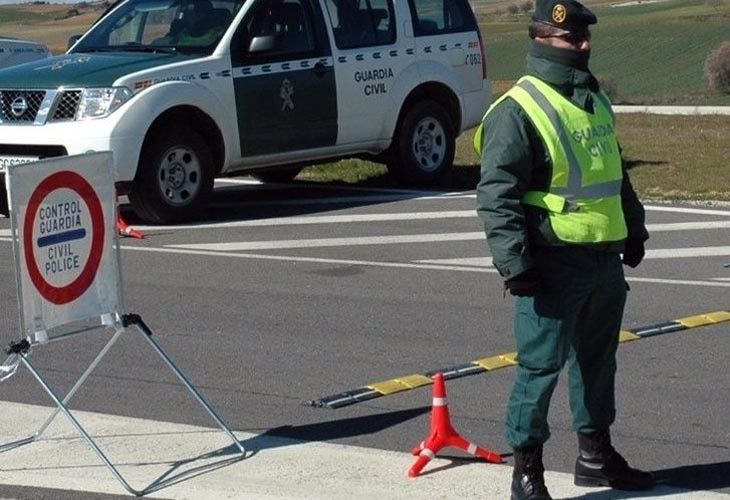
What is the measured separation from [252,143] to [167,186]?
969mm

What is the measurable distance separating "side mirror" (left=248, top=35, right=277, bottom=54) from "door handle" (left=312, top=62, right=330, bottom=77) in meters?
0.65

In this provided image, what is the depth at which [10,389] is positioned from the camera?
7.77 meters

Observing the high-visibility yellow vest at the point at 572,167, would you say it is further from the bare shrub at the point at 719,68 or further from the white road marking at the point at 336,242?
the bare shrub at the point at 719,68

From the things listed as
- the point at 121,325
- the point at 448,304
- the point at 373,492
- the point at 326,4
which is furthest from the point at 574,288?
the point at 326,4

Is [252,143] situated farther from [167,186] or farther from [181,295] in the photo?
[181,295]

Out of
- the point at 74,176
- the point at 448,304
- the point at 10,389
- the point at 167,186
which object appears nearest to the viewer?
the point at 74,176

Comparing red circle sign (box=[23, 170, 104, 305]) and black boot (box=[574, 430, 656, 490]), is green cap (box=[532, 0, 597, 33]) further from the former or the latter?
red circle sign (box=[23, 170, 104, 305])

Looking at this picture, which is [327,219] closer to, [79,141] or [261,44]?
[261,44]

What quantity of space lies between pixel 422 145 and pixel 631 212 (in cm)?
964

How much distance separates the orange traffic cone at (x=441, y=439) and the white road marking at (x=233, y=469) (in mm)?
56

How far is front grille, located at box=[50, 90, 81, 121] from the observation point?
12.9 m

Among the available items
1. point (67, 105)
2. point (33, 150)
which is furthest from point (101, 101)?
point (33, 150)

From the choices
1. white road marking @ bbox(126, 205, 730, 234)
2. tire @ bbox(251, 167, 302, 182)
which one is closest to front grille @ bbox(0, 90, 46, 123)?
white road marking @ bbox(126, 205, 730, 234)

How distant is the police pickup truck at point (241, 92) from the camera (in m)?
13.0
